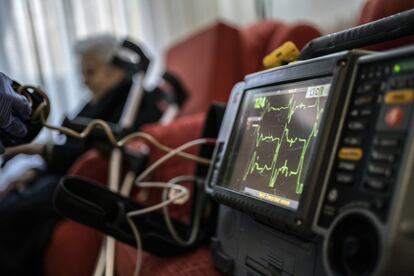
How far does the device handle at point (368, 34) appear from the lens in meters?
0.42

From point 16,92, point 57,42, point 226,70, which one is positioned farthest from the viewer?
point 57,42

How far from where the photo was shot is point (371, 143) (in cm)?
32

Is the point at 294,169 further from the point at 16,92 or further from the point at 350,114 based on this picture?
the point at 16,92

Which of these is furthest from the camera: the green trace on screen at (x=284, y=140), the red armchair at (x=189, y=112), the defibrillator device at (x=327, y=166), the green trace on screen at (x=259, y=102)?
the red armchair at (x=189, y=112)

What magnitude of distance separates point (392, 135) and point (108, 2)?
5.74 ft

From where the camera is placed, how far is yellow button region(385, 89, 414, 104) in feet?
0.99

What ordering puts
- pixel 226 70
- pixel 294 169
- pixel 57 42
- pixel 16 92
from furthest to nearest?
pixel 57 42 → pixel 226 70 → pixel 16 92 → pixel 294 169

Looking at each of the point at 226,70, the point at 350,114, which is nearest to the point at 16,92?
the point at 350,114

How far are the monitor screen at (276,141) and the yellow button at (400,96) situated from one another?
3.0 inches

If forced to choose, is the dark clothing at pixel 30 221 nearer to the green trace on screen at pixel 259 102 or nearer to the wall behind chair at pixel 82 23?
the green trace on screen at pixel 259 102

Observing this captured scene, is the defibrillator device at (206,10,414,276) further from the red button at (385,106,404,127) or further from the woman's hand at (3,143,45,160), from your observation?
the woman's hand at (3,143,45,160)

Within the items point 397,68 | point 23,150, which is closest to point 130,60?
point 23,150

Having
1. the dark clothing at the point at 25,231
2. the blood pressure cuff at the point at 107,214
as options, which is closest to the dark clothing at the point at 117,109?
the dark clothing at the point at 25,231

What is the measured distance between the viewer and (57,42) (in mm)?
1699
